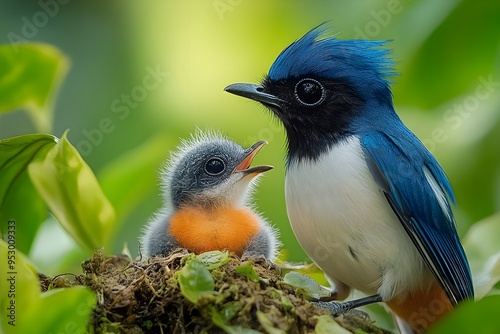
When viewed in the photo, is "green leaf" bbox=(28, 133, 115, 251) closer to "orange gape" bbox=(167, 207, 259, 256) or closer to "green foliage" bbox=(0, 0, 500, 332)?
"green foliage" bbox=(0, 0, 500, 332)

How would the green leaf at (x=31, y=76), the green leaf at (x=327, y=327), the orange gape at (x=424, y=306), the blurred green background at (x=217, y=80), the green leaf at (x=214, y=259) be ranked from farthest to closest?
the blurred green background at (x=217, y=80)
the orange gape at (x=424, y=306)
the green leaf at (x=31, y=76)
the green leaf at (x=214, y=259)
the green leaf at (x=327, y=327)

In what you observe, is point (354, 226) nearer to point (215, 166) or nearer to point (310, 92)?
point (310, 92)

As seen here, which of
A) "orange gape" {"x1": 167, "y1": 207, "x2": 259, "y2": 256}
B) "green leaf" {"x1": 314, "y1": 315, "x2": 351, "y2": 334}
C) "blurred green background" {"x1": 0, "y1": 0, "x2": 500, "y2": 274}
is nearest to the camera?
"green leaf" {"x1": 314, "y1": 315, "x2": 351, "y2": 334}

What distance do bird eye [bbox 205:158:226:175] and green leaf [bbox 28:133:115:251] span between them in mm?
728

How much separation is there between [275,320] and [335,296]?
978mm

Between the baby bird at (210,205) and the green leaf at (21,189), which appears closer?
the green leaf at (21,189)

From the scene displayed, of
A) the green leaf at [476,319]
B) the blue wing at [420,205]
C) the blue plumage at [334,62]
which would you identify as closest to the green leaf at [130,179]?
the blue plumage at [334,62]

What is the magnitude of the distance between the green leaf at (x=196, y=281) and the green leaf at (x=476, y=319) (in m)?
0.65

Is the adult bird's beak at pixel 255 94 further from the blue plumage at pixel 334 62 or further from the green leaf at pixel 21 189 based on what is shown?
the green leaf at pixel 21 189

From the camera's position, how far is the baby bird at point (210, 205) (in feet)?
10.1

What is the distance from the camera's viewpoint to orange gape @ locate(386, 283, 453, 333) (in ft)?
9.53

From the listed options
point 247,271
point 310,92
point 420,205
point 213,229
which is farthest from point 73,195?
point 420,205

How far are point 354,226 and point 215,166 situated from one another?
0.96 meters

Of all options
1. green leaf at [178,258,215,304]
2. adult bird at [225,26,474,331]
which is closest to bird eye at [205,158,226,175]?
adult bird at [225,26,474,331]
